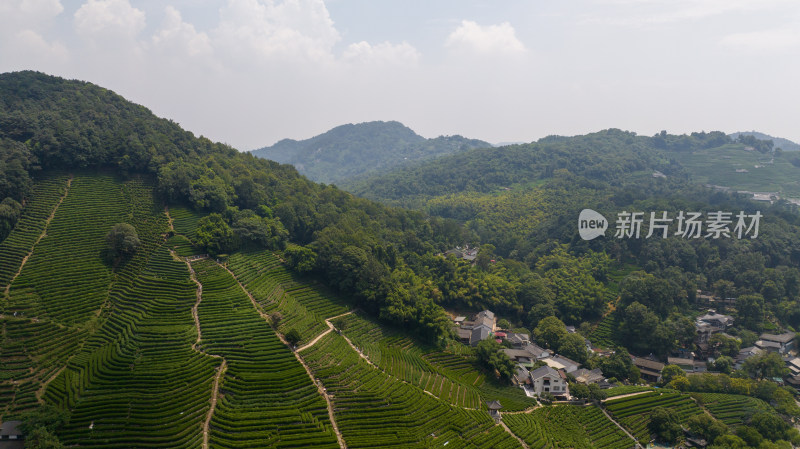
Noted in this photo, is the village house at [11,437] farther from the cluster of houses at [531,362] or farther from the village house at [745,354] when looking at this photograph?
the village house at [745,354]

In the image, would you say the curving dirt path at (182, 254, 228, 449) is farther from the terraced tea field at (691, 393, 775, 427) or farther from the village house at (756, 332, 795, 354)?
the village house at (756, 332, 795, 354)

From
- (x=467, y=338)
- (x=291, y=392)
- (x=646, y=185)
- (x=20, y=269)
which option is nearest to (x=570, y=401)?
(x=467, y=338)

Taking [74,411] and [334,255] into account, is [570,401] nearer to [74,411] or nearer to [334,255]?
[334,255]

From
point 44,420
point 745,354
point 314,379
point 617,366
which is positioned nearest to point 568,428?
point 617,366

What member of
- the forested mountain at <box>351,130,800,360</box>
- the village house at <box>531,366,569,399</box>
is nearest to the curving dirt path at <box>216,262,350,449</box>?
the village house at <box>531,366,569,399</box>

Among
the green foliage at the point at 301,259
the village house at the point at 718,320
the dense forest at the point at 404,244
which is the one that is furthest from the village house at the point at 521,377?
the village house at the point at 718,320

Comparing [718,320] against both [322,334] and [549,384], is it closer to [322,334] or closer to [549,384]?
[549,384]

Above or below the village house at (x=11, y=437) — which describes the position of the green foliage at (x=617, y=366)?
below
